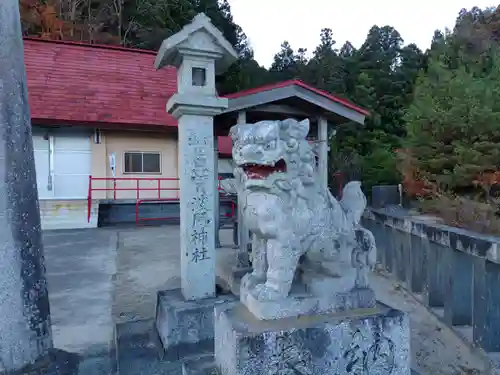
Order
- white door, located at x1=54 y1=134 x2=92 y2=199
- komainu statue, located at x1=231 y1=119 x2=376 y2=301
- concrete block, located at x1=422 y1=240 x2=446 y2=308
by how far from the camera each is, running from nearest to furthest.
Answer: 1. komainu statue, located at x1=231 y1=119 x2=376 y2=301
2. concrete block, located at x1=422 y1=240 x2=446 y2=308
3. white door, located at x1=54 y1=134 x2=92 y2=199

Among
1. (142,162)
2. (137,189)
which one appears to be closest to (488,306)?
(137,189)

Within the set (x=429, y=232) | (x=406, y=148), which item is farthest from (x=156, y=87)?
(x=429, y=232)

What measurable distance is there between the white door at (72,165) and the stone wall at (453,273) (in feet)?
26.6

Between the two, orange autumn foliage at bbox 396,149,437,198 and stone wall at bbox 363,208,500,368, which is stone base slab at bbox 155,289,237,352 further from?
orange autumn foliage at bbox 396,149,437,198

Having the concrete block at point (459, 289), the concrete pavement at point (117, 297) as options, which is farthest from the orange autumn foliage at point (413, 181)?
the concrete block at point (459, 289)

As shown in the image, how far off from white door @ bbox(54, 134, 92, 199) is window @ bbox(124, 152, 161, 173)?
1.03 m

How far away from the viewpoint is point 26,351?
2.27 m

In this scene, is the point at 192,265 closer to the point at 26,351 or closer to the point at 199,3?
the point at 26,351

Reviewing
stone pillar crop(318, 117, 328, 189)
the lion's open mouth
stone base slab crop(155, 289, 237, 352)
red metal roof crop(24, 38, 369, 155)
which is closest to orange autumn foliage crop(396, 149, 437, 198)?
stone pillar crop(318, 117, 328, 189)

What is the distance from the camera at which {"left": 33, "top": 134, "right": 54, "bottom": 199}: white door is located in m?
9.75

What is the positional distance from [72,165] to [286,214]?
9.53 metres

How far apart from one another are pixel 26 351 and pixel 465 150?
7782 mm

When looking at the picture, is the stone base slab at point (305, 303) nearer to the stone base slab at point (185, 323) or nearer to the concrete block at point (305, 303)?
the concrete block at point (305, 303)

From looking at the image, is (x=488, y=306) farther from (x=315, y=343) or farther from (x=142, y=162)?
(x=142, y=162)
